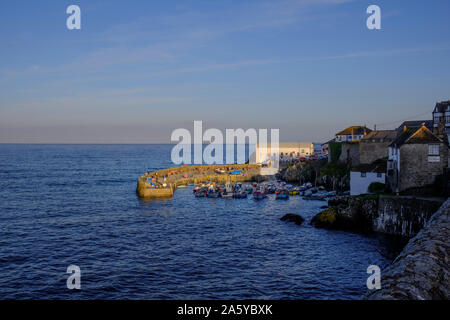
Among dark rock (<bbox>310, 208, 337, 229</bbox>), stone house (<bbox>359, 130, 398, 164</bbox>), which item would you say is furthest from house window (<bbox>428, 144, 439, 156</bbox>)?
stone house (<bbox>359, 130, 398, 164</bbox>)

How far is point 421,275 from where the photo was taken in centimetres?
987

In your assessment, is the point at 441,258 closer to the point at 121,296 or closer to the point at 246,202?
the point at 121,296

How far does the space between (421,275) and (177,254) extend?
26210 millimetres

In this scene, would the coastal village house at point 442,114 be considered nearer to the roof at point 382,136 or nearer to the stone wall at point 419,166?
the roof at point 382,136

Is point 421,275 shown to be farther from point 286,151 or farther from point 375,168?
point 286,151

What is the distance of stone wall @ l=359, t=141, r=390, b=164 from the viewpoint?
63094 millimetres

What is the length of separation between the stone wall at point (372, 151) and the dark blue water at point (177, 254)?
585 inches

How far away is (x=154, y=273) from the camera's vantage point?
1120 inches

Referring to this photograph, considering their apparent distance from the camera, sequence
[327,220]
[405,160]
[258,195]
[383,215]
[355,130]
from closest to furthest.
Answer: [383,215] → [405,160] → [327,220] → [258,195] → [355,130]

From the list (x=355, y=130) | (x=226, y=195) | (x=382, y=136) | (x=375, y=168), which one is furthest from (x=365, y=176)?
(x=355, y=130)

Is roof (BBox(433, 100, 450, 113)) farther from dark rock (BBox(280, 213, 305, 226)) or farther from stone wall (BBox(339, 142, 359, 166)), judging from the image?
dark rock (BBox(280, 213, 305, 226))

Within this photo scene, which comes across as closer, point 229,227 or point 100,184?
point 229,227
